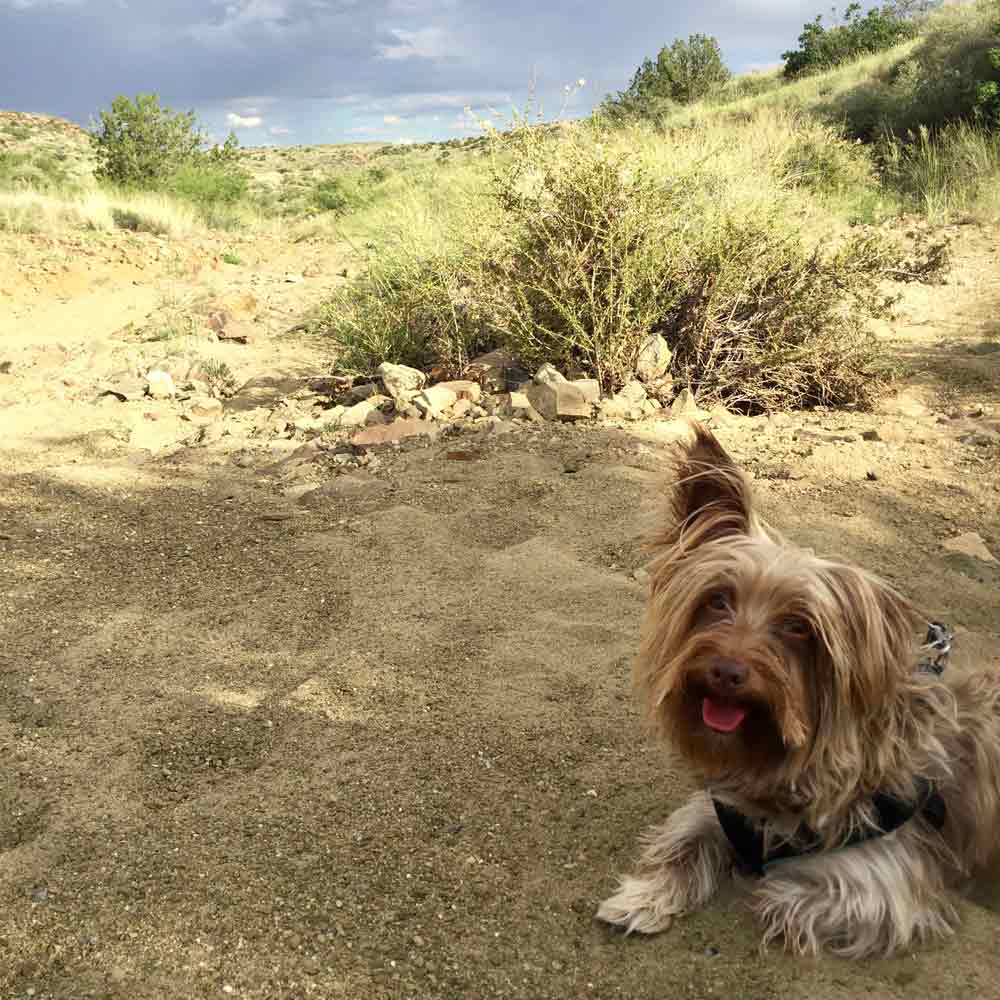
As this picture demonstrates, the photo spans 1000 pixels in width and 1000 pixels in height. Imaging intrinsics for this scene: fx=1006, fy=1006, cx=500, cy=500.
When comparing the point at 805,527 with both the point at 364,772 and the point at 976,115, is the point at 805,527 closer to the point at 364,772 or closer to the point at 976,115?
the point at 364,772

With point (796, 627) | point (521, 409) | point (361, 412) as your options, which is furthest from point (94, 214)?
point (796, 627)

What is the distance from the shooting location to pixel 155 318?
12719 mm

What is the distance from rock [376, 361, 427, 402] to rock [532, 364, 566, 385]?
1205 millimetres

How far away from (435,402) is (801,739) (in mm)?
5785

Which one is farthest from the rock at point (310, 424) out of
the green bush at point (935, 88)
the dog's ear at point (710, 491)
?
the green bush at point (935, 88)

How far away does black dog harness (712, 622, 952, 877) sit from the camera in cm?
268

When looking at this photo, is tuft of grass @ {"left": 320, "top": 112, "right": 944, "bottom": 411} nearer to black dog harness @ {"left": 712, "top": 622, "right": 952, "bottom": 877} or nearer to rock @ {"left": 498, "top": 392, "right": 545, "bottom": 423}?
rock @ {"left": 498, "top": 392, "right": 545, "bottom": 423}

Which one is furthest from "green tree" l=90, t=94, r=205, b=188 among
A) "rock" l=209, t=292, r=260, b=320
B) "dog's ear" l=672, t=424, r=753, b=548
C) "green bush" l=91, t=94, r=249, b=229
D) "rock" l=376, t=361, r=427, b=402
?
"dog's ear" l=672, t=424, r=753, b=548

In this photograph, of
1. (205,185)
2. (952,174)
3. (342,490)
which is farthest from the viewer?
(205,185)

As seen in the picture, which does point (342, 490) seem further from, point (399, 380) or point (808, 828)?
point (808, 828)

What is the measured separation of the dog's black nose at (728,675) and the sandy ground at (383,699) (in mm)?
923

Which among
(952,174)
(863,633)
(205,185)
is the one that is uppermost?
(205,185)

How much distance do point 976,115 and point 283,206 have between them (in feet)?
60.2

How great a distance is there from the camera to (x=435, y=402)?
25.8 feet
